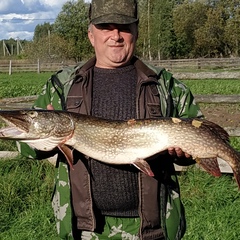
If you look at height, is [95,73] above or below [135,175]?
above

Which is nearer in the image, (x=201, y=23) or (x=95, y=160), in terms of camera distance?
(x=95, y=160)

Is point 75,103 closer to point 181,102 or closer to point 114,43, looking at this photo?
point 114,43

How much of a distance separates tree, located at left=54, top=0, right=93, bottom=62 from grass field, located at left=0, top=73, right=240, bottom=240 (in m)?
53.1

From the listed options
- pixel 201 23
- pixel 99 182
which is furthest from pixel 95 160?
pixel 201 23

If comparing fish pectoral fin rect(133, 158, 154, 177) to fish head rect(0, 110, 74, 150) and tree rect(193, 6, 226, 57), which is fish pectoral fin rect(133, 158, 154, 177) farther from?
tree rect(193, 6, 226, 57)

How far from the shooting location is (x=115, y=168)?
2971 millimetres

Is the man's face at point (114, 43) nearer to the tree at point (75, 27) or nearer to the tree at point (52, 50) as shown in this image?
the tree at point (52, 50)

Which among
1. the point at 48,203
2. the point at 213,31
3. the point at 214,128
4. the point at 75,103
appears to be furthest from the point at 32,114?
the point at 213,31

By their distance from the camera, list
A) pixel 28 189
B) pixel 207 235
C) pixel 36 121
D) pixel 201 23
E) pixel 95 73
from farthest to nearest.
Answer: pixel 201 23 < pixel 28 189 < pixel 207 235 < pixel 95 73 < pixel 36 121

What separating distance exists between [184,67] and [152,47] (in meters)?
23.6

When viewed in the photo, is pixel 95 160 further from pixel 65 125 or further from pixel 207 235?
pixel 207 235

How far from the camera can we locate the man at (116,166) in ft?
9.70

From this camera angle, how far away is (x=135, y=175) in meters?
2.97

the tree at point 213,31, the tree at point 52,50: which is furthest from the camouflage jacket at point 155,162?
the tree at point 52,50
